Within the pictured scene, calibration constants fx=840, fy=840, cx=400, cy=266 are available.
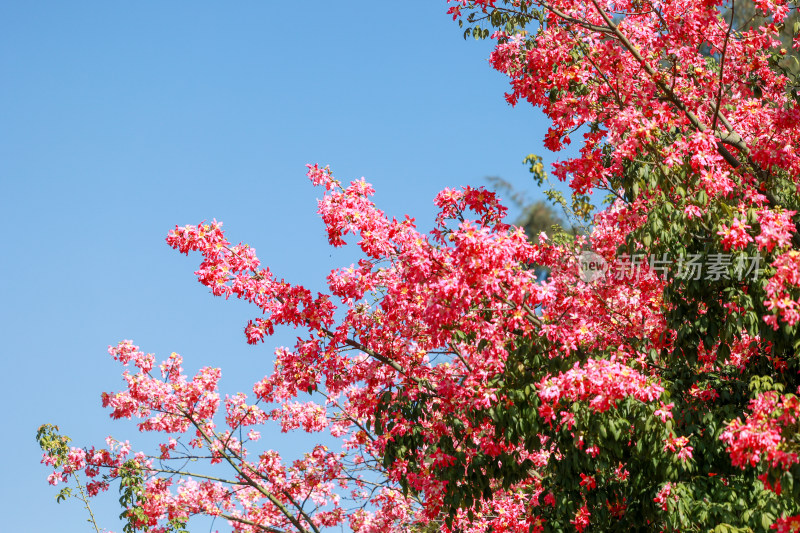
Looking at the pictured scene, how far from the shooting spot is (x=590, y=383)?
6719 millimetres

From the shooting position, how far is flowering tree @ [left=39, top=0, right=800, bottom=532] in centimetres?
688

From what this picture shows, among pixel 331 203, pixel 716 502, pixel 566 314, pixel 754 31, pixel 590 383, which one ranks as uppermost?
pixel 754 31

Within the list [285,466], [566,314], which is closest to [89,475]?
[285,466]

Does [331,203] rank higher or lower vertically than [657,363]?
higher

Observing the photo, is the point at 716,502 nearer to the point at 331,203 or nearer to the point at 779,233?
the point at 779,233

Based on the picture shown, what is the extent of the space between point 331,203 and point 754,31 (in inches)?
197

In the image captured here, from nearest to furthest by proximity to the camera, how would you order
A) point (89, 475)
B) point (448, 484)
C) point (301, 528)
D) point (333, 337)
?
1. point (448, 484)
2. point (333, 337)
3. point (301, 528)
4. point (89, 475)

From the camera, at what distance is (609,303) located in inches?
390
